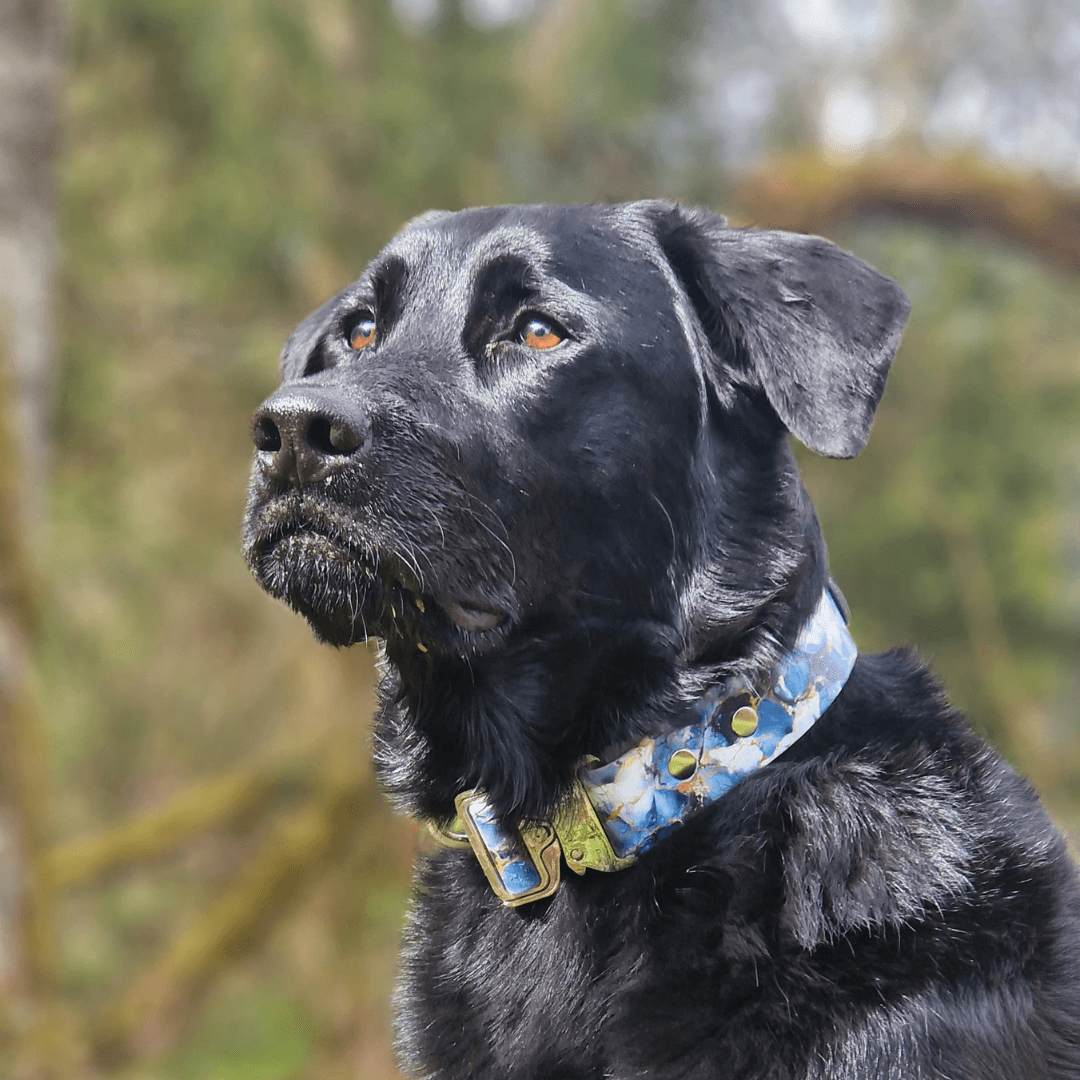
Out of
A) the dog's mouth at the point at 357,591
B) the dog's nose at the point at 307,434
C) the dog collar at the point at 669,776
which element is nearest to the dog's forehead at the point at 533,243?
the dog's nose at the point at 307,434

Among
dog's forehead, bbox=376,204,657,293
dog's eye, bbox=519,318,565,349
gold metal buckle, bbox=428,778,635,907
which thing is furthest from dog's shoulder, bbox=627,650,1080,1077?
dog's forehead, bbox=376,204,657,293

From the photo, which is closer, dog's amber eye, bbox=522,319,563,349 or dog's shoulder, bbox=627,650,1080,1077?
dog's shoulder, bbox=627,650,1080,1077

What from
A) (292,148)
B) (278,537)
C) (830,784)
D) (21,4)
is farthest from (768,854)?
(292,148)

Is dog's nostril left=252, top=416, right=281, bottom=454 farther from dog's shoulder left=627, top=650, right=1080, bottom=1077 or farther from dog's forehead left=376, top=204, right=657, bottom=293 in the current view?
dog's shoulder left=627, top=650, right=1080, bottom=1077

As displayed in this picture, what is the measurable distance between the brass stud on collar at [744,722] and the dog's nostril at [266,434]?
901 mm

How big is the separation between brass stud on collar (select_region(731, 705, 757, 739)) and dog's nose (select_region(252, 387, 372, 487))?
2.56 feet

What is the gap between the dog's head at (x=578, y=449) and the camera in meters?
2.07

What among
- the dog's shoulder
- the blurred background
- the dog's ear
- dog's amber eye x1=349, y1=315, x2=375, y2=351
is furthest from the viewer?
the blurred background

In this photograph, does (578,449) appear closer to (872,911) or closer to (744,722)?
(744,722)

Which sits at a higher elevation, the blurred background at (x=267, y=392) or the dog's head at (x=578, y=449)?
the dog's head at (x=578, y=449)

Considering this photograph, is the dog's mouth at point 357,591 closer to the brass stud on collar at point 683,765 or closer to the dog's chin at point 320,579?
the dog's chin at point 320,579

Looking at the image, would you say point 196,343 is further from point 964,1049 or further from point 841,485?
point 964,1049

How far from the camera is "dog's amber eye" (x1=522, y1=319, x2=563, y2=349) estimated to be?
2230mm

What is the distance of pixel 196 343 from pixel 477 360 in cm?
582
